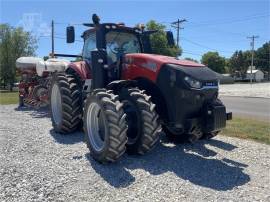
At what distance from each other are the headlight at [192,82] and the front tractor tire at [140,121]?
707 mm

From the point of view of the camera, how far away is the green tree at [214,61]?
91.3 m

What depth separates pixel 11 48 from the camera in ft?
172

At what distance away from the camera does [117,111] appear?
6.08m

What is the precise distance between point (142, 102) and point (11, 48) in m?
49.8

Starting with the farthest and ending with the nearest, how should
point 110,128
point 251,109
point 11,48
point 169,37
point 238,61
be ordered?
point 238,61, point 11,48, point 251,109, point 169,37, point 110,128

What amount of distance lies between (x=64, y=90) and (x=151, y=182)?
3868 millimetres

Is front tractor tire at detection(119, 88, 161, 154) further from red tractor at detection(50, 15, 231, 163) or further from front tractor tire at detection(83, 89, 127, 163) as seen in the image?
front tractor tire at detection(83, 89, 127, 163)

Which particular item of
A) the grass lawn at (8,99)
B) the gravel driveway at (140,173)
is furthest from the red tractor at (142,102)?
the grass lawn at (8,99)

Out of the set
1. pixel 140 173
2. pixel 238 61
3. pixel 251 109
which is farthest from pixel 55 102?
pixel 238 61

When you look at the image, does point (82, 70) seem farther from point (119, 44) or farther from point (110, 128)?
point (110, 128)

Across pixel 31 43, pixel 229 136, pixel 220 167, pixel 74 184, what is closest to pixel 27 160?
pixel 74 184

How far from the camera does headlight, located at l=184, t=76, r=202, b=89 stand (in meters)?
6.33

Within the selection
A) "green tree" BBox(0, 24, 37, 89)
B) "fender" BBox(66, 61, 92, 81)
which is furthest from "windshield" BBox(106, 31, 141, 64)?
"green tree" BBox(0, 24, 37, 89)

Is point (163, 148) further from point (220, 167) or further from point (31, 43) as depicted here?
point (31, 43)
